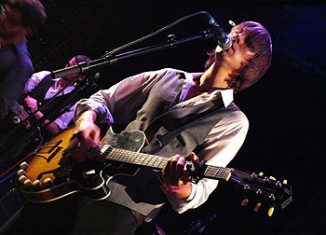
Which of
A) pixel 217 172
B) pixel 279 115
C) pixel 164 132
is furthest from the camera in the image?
pixel 279 115

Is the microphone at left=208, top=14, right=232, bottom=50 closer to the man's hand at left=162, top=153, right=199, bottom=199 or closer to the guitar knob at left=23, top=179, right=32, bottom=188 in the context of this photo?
the man's hand at left=162, top=153, right=199, bottom=199

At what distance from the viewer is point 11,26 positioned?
120 inches

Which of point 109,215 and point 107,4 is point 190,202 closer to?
point 109,215

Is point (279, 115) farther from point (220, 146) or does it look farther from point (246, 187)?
point (246, 187)

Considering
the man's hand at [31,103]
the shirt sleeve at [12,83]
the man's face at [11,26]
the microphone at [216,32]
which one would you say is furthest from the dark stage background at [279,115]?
the man's hand at [31,103]

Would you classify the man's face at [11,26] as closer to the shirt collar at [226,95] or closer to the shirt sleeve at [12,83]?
the shirt sleeve at [12,83]

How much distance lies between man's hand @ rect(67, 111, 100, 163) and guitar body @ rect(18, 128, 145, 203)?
0.07m

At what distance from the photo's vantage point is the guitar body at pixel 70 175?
230cm

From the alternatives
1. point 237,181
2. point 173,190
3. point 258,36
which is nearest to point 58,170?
point 173,190

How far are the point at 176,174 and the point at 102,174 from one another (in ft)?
1.89

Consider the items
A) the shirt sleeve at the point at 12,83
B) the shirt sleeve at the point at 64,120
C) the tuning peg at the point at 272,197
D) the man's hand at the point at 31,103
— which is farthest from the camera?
the shirt sleeve at the point at 64,120

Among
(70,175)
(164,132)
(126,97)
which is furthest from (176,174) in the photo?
(126,97)

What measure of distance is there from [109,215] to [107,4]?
3.62 meters

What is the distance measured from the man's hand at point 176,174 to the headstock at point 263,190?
0.28 meters
